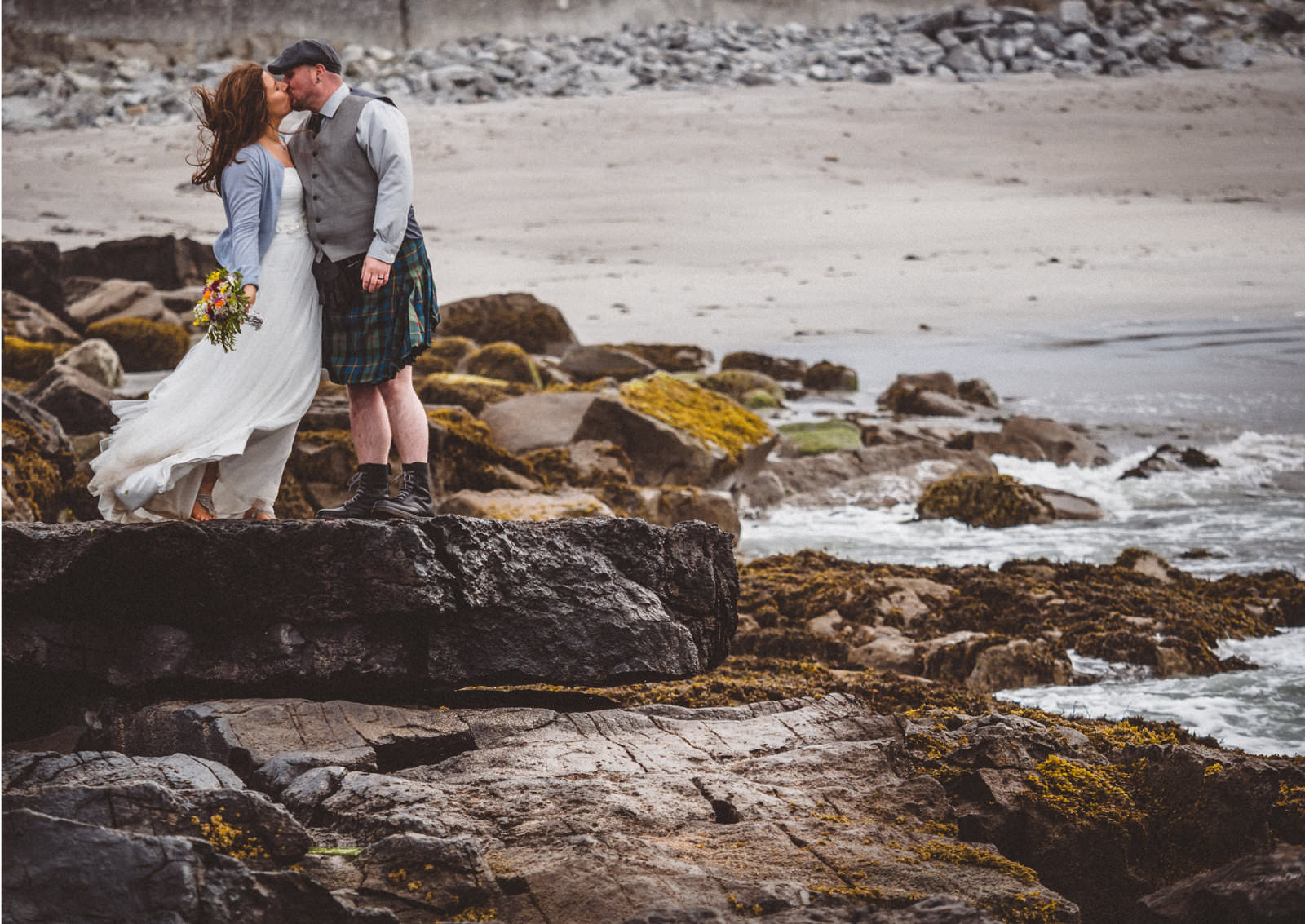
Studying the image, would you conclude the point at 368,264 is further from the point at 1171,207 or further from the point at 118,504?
the point at 1171,207

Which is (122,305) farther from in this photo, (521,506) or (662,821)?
(662,821)

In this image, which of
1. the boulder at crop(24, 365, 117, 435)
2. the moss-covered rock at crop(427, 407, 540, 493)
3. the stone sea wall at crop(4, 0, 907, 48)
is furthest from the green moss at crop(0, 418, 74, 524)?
the stone sea wall at crop(4, 0, 907, 48)

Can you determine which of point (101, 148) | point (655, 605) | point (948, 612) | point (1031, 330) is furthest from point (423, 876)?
point (101, 148)

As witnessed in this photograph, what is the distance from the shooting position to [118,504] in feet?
14.0

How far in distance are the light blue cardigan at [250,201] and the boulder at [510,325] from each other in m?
11.4

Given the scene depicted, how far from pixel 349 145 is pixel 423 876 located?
252 cm

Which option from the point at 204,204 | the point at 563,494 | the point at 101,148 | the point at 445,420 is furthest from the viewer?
the point at 101,148

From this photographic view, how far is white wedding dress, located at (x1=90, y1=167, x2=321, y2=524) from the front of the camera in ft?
13.8

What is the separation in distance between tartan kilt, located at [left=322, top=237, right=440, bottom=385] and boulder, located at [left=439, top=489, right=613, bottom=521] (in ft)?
10.6

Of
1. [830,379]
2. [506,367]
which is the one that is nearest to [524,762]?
[506,367]

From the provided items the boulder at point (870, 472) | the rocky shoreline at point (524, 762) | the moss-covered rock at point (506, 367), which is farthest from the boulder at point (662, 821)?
the moss-covered rock at point (506, 367)

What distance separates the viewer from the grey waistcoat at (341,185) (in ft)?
14.1

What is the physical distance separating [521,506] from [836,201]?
14165 millimetres

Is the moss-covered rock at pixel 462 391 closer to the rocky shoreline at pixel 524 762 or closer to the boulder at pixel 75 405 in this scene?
the boulder at pixel 75 405
